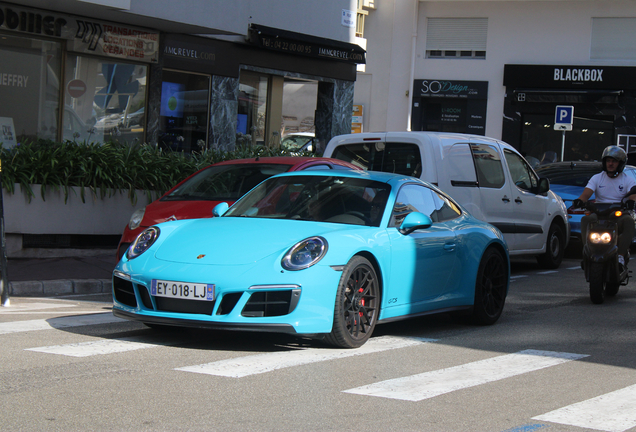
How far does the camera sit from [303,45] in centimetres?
2003

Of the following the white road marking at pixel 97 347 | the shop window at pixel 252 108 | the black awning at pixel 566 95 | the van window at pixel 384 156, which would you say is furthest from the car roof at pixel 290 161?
the black awning at pixel 566 95

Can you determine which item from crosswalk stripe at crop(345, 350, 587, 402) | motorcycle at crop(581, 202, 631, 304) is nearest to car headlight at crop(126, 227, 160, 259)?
crosswalk stripe at crop(345, 350, 587, 402)

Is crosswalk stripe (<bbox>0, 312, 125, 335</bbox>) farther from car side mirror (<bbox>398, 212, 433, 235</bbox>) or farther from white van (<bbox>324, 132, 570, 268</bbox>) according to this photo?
white van (<bbox>324, 132, 570, 268</bbox>)

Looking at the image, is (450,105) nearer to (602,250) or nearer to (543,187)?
(543,187)

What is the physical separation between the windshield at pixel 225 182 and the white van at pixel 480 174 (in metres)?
1.48

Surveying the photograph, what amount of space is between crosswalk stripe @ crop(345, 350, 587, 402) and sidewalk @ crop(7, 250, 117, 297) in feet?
17.6

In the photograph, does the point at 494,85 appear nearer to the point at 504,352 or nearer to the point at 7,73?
the point at 7,73

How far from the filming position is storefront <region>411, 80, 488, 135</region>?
3412 cm

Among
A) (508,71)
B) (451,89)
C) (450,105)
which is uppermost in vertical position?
(508,71)

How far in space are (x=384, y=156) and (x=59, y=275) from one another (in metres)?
4.22

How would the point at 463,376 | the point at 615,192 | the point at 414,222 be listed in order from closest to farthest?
the point at 463,376 < the point at 414,222 < the point at 615,192

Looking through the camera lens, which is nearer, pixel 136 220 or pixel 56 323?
pixel 56 323

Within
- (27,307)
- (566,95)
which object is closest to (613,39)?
(566,95)

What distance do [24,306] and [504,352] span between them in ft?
15.4
